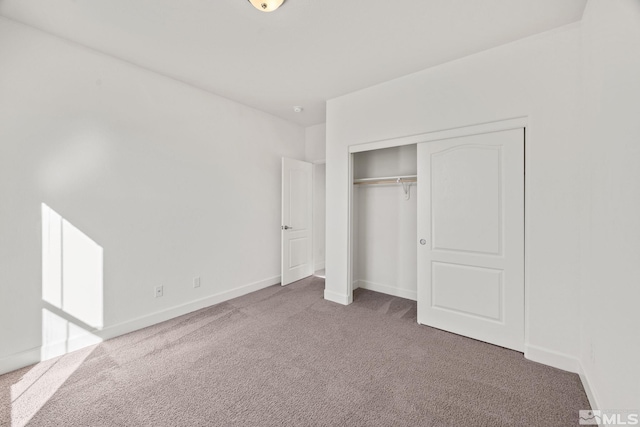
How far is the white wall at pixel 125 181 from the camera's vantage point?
2094mm

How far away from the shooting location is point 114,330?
259 cm

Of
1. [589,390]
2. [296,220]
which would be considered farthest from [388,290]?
[589,390]

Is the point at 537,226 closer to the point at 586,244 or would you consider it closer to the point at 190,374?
the point at 586,244

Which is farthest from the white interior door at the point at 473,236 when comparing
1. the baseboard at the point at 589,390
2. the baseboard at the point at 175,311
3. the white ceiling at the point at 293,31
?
the baseboard at the point at 175,311

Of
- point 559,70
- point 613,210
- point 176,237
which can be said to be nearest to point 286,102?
point 176,237

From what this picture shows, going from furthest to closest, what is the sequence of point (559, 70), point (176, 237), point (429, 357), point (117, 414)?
point (176, 237), point (429, 357), point (559, 70), point (117, 414)

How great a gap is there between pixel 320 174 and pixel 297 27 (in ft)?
10.1

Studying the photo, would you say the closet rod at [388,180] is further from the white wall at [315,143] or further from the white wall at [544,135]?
the white wall at [315,143]

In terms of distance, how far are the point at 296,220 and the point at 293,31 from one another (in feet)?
9.07

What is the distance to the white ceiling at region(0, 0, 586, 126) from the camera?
192 cm

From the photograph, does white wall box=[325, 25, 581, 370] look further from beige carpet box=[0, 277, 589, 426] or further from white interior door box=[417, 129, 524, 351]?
beige carpet box=[0, 277, 589, 426]

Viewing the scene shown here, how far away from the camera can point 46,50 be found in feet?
7.27

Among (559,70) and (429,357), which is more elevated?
(559,70)

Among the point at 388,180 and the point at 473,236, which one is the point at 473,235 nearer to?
the point at 473,236
